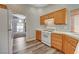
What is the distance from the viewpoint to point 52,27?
2.85 m

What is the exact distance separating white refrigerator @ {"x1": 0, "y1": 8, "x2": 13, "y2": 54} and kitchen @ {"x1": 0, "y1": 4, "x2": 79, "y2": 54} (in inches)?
6.9

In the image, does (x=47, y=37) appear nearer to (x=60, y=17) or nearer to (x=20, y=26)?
(x=60, y=17)

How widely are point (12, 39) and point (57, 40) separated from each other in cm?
128

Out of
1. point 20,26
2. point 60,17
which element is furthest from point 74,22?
point 20,26

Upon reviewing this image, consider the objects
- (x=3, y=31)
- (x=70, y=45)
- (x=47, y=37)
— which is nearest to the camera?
(x=3, y=31)

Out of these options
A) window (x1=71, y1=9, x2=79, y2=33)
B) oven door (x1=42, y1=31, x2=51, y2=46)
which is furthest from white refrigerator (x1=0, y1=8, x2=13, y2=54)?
window (x1=71, y1=9, x2=79, y2=33)

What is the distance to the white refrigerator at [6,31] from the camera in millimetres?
1954

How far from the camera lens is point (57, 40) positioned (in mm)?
2840

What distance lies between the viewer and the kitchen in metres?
1.96

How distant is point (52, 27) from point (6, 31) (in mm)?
1306

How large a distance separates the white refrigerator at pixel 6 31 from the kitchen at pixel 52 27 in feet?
0.57

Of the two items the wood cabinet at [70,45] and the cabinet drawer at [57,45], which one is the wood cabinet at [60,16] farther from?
the cabinet drawer at [57,45]
